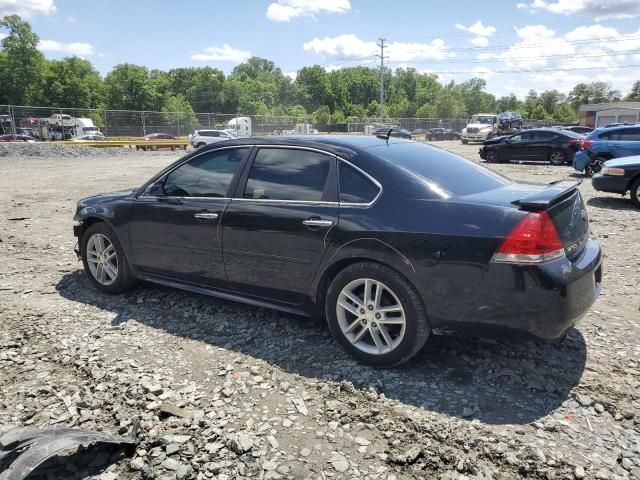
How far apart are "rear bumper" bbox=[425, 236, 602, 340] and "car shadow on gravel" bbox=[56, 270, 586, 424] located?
1.37ft

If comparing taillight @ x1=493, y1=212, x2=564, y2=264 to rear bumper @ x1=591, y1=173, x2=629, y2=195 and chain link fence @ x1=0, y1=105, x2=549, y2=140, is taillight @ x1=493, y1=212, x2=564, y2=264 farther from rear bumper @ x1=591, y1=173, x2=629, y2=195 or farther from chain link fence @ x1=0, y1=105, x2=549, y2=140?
chain link fence @ x1=0, y1=105, x2=549, y2=140

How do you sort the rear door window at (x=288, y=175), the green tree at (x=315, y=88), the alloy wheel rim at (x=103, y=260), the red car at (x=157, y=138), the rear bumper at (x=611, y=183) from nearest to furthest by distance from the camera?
the rear door window at (x=288, y=175) < the alloy wheel rim at (x=103, y=260) < the rear bumper at (x=611, y=183) < the red car at (x=157, y=138) < the green tree at (x=315, y=88)

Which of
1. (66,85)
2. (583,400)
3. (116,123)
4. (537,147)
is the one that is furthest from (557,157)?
(66,85)

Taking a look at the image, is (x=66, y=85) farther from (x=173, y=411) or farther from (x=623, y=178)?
(x=173, y=411)

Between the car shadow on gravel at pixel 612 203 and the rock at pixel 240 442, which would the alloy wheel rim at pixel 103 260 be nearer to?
the rock at pixel 240 442

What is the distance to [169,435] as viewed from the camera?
2.93m

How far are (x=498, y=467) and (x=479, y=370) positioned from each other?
3.37 feet

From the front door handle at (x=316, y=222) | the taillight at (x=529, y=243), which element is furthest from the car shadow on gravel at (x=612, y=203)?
the front door handle at (x=316, y=222)

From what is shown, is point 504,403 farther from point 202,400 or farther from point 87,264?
point 87,264

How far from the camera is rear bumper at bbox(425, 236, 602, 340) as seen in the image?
10.1 feet

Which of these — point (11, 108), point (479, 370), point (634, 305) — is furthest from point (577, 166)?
point (11, 108)

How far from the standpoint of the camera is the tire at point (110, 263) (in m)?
5.11

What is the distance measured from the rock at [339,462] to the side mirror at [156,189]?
304 cm

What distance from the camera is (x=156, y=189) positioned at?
4863mm
